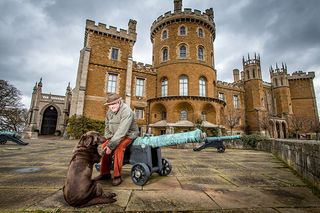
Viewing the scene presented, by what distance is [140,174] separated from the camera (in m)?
2.89

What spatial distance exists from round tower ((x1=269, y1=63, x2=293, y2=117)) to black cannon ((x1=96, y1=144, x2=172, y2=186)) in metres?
38.5

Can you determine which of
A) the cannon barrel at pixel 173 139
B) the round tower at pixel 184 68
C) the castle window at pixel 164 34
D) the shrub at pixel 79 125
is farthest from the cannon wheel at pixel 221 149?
the castle window at pixel 164 34

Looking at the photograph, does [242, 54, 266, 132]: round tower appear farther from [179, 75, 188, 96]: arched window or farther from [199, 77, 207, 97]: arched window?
[179, 75, 188, 96]: arched window

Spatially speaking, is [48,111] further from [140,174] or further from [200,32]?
[140,174]

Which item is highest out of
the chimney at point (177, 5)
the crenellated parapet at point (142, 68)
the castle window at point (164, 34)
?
the chimney at point (177, 5)

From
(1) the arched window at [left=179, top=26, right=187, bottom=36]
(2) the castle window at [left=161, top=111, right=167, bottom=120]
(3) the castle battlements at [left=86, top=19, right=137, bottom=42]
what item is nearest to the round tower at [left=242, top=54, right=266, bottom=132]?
(1) the arched window at [left=179, top=26, right=187, bottom=36]

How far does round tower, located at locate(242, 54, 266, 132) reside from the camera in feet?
92.2

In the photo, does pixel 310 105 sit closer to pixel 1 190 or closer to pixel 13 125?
pixel 1 190

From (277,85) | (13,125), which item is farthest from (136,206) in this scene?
(277,85)

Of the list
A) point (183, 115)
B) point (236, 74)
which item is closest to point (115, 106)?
point (183, 115)

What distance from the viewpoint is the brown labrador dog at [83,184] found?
195 centimetres

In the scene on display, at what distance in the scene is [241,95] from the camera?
Answer: 3014cm

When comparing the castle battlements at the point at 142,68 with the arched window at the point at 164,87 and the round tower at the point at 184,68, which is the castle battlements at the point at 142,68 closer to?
the round tower at the point at 184,68

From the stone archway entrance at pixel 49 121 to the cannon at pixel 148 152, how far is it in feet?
101
